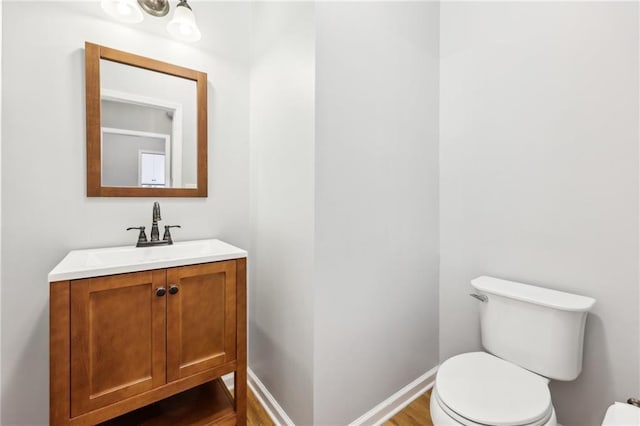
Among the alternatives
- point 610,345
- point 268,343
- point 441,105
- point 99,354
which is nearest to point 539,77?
point 441,105

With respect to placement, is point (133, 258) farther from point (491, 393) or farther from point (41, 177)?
point (491, 393)

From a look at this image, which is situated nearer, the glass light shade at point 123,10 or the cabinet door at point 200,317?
the cabinet door at point 200,317

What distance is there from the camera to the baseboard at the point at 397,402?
1.40 metres

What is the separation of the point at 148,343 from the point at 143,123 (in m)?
1.06

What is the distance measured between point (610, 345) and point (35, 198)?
102 inches

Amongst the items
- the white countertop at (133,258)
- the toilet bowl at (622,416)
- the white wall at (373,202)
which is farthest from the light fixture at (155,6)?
the toilet bowl at (622,416)

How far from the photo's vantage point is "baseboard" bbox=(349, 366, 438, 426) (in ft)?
4.60

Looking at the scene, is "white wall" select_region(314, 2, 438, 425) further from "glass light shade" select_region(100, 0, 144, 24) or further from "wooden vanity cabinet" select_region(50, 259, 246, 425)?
"glass light shade" select_region(100, 0, 144, 24)

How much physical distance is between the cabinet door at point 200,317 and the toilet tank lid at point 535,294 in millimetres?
1226

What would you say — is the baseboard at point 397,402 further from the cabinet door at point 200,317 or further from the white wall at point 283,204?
the cabinet door at point 200,317

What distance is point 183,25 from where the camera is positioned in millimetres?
1369

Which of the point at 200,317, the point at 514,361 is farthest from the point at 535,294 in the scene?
the point at 200,317

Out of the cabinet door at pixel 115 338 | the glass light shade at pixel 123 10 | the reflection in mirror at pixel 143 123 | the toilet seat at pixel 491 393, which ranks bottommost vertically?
the toilet seat at pixel 491 393

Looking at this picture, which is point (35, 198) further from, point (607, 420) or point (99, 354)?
point (607, 420)
